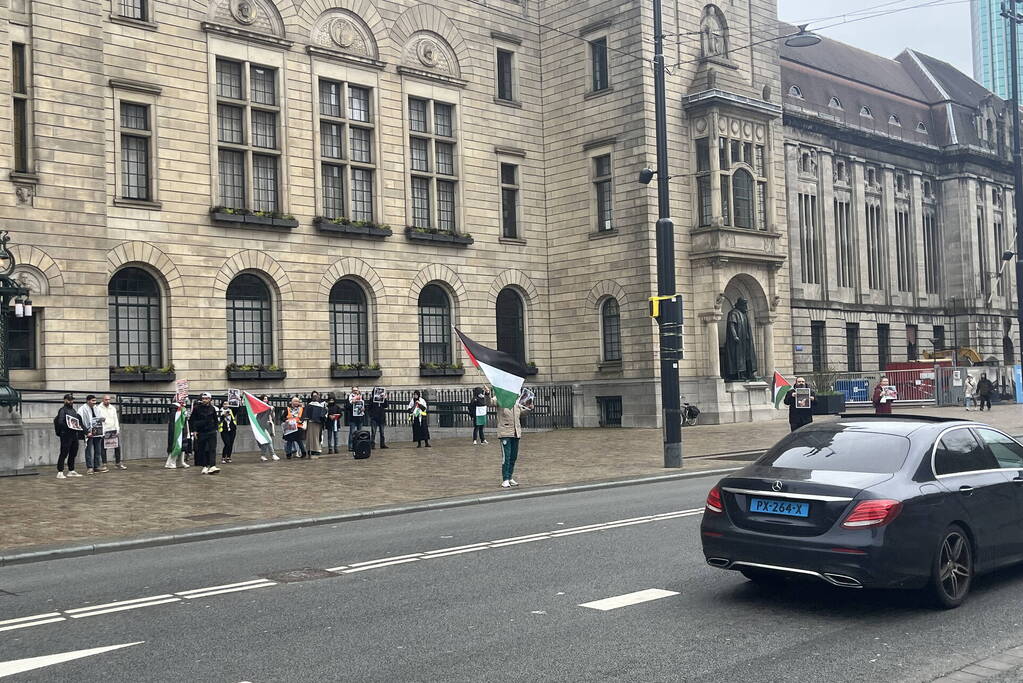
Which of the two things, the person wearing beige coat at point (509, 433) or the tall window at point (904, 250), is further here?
the tall window at point (904, 250)

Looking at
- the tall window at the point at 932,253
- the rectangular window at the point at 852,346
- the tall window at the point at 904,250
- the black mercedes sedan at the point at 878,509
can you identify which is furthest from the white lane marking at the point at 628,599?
the tall window at the point at 932,253

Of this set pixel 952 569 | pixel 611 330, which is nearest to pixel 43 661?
pixel 952 569

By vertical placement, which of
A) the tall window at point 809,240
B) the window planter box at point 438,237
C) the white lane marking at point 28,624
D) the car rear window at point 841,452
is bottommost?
the white lane marking at point 28,624

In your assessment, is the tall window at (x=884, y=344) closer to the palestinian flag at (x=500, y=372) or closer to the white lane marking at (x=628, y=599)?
the palestinian flag at (x=500, y=372)

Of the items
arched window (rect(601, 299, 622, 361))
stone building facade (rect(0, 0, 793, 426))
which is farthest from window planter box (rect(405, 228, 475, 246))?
arched window (rect(601, 299, 622, 361))

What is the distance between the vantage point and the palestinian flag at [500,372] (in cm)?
1867

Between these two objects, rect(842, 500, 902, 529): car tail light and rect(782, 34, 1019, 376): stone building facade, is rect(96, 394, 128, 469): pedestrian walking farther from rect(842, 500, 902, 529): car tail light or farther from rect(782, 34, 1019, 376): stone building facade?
rect(782, 34, 1019, 376): stone building facade

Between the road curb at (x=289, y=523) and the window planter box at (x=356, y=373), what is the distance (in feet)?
53.9

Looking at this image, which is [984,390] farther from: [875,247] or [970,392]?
[875,247]

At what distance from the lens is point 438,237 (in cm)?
3791

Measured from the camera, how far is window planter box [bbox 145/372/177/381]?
30328 mm

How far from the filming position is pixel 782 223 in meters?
43.6

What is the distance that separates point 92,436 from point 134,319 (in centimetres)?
884

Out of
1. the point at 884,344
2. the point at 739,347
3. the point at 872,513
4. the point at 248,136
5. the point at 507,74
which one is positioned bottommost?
the point at 872,513
